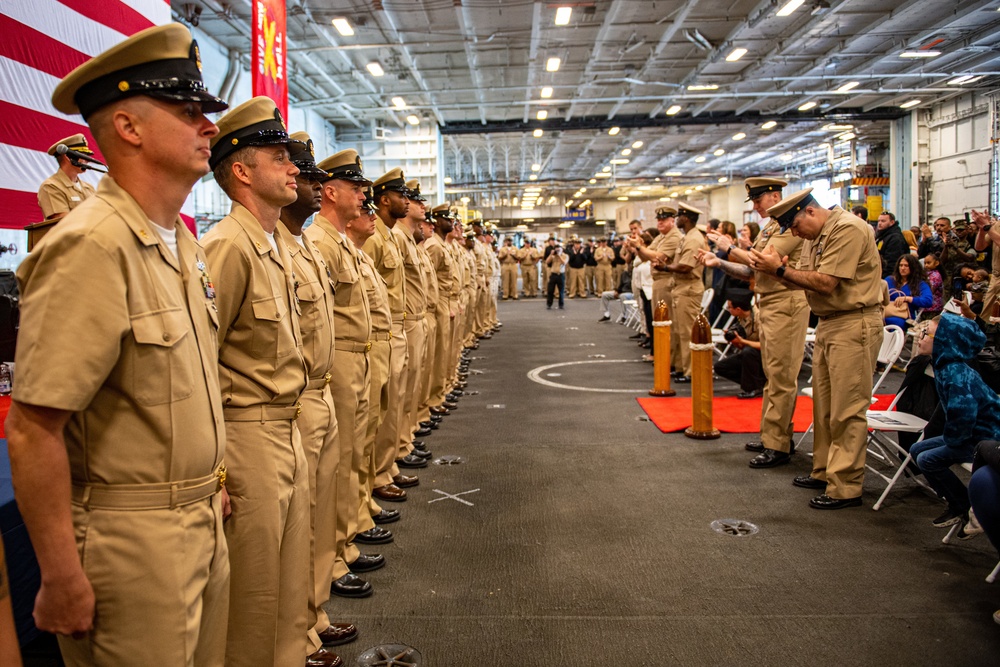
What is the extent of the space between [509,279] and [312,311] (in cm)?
2315

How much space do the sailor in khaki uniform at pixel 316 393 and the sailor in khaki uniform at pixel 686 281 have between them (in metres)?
6.15

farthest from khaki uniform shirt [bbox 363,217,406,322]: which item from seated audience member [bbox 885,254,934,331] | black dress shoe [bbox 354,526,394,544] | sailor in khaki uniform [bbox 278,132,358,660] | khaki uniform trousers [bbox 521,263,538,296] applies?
khaki uniform trousers [bbox 521,263,538,296]

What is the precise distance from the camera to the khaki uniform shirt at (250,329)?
219 centimetres

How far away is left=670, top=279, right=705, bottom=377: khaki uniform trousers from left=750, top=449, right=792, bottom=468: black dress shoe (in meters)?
3.30

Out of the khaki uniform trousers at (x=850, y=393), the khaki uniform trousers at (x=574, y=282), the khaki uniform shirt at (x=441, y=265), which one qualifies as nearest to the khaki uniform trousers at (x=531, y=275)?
the khaki uniform trousers at (x=574, y=282)

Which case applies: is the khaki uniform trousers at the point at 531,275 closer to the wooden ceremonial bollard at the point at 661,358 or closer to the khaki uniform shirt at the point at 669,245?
the khaki uniform shirt at the point at 669,245

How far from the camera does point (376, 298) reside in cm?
411

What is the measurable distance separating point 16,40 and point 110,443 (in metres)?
4.75

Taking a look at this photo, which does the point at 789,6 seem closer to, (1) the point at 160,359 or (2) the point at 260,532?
(2) the point at 260,532

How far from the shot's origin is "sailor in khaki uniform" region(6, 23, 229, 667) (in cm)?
137

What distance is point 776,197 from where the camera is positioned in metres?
5.33

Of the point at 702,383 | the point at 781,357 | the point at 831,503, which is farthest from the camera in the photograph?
the point at 702,383

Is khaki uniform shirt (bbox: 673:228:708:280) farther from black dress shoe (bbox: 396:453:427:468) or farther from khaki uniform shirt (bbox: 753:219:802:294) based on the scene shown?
black dress shoe (bbox: 396:453:427:468)

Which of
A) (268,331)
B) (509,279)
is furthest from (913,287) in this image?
(509,279)
